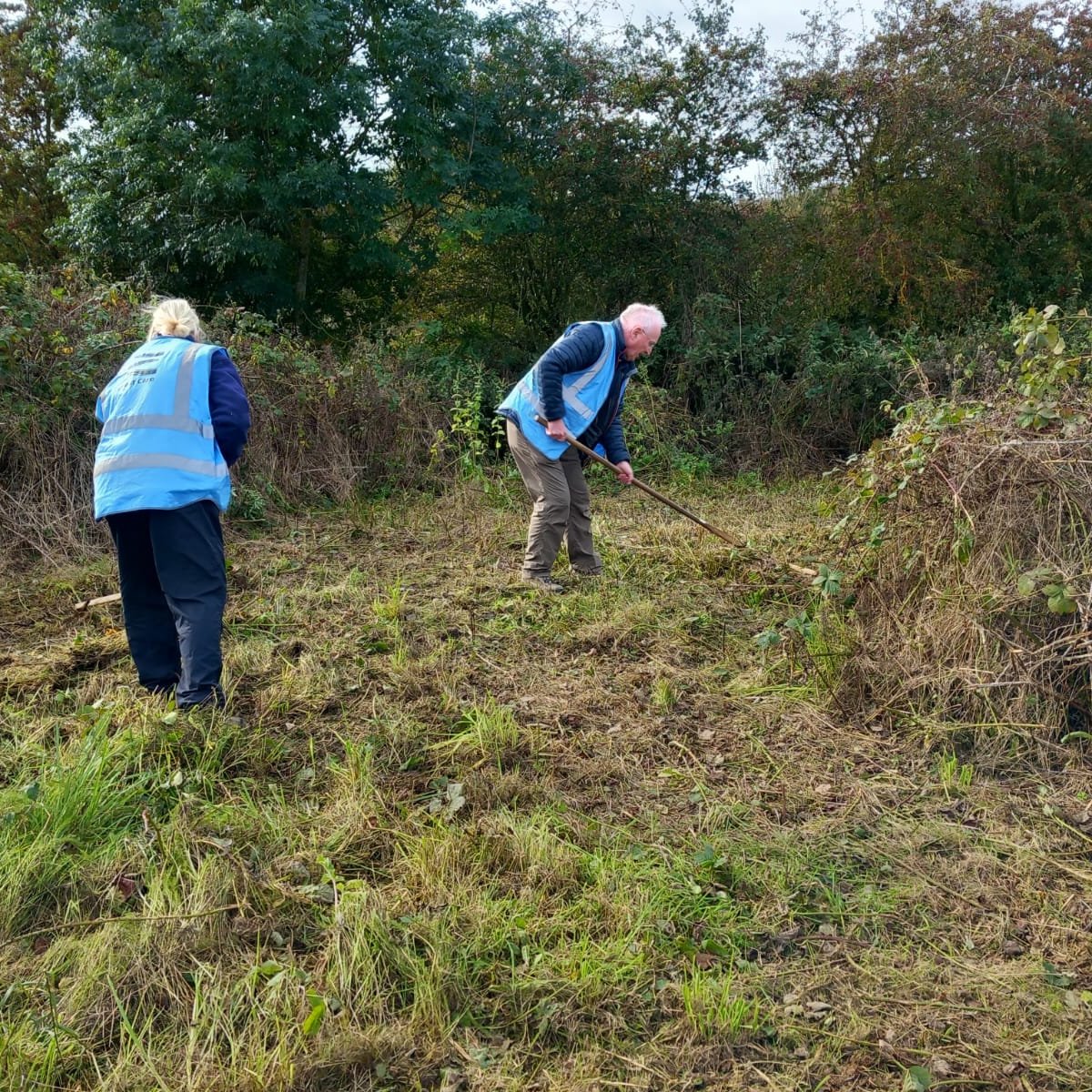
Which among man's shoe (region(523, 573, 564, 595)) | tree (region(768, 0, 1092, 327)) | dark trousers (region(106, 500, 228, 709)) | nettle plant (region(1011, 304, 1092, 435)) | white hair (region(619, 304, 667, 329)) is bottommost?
man's shoe (region(523, 573, 564, 595))

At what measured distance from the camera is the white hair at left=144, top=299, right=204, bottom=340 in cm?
351

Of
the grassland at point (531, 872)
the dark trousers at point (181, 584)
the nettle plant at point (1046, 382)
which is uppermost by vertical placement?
the nettle plant at point (1046, 382)

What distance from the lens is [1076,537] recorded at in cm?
340

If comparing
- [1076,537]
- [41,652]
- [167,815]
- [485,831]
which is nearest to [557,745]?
[485,831]

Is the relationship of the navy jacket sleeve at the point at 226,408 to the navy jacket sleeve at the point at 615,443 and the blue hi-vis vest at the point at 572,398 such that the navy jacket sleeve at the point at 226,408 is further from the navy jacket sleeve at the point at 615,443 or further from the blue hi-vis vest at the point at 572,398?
the navy jacket sleeve at the point at 615,443

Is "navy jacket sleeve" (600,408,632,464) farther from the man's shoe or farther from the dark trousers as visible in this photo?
the dark trousers

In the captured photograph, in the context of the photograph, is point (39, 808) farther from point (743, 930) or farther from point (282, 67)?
point (282, 67)

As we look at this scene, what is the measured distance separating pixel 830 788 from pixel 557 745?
1018 mm

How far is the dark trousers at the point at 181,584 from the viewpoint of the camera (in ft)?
11.0

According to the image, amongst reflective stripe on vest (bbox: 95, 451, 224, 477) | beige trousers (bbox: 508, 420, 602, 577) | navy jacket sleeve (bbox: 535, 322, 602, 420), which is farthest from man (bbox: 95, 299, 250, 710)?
beige trousers (bbox: 508, 420, 602, 577)

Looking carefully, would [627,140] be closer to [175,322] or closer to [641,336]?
[641,336]

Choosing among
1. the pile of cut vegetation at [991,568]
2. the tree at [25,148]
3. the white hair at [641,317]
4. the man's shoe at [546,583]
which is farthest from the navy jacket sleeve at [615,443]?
the tree at [25,148]

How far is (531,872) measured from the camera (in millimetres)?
2648

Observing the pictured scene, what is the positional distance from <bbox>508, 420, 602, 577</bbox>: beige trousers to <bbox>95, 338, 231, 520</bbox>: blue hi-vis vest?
2178 mm
